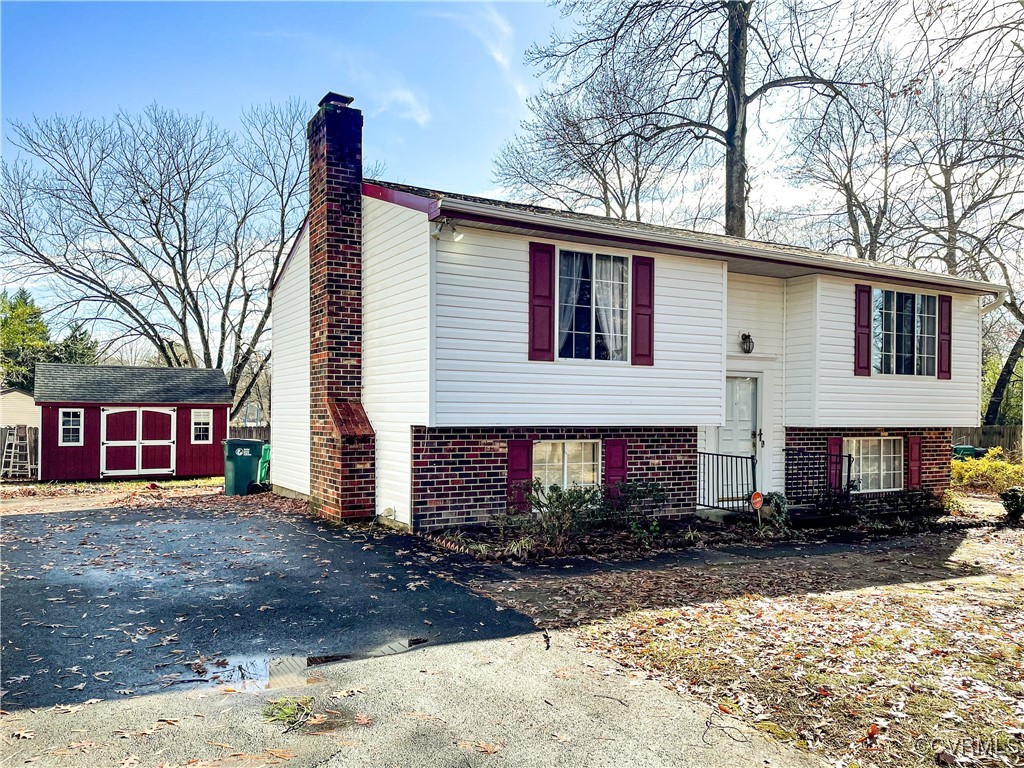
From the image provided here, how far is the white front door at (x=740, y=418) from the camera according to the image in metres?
12.6

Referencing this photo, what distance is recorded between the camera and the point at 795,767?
3.56 meters

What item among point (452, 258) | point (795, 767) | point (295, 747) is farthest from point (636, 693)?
point (452, 258)

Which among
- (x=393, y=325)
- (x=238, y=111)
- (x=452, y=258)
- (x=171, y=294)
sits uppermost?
(x=238, y=111)

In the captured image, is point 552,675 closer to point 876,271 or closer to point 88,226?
point 876,271

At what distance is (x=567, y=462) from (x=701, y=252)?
12.8ft

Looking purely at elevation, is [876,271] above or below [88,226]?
below

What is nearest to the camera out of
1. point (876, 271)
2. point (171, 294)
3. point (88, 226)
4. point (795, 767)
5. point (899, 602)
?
point (795, 767)

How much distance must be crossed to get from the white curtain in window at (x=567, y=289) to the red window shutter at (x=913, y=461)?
8.09 meters

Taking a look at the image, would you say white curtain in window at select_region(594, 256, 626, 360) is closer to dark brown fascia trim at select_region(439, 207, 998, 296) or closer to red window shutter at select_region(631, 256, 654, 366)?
red window shutter at select_region(631, 256, 654, 366)

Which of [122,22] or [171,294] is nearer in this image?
[122,22]

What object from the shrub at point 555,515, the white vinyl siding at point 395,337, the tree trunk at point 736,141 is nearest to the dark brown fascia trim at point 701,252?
the white vinyl siding at point 395,337

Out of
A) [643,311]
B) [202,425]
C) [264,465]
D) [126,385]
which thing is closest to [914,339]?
[643,311]

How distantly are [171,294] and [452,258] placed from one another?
21484 mm

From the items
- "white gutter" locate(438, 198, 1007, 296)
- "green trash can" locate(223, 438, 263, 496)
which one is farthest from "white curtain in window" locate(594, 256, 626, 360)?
"green trash can" locate(223, 438, 263, 496)
